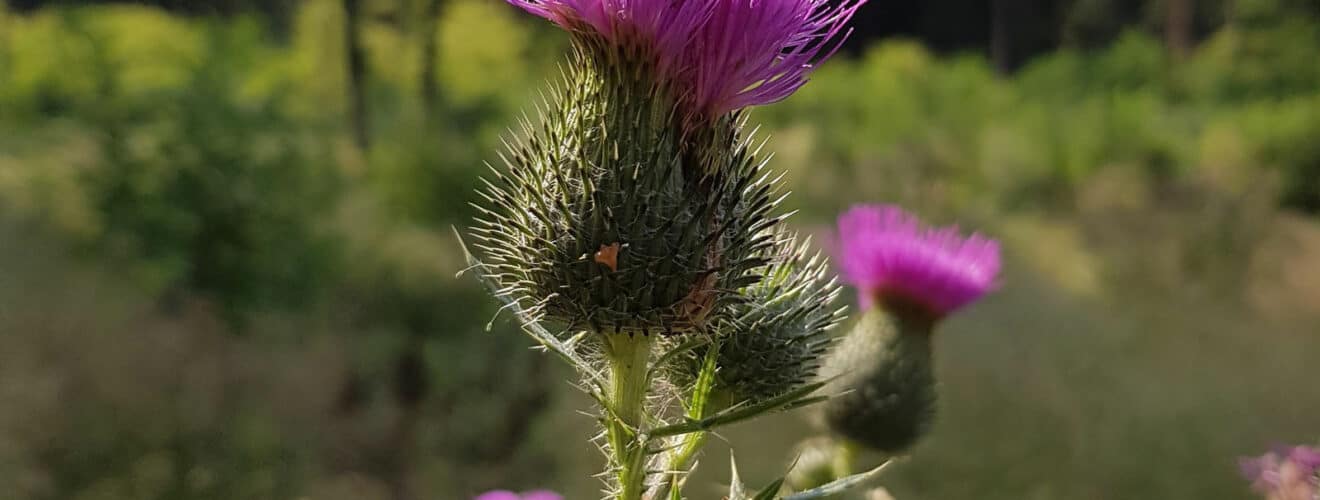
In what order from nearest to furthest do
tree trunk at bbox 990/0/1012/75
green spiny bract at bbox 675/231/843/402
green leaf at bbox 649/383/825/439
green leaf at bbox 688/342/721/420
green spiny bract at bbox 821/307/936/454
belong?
green leaf at bbox 649/383/825/439, green leaf at bbox 688/342/721/420, green spiny bract at bbox 675/231/843/402, green spiny bract at bbox 821/307/936/454, tree trunk at bbox 990/0/1012/75

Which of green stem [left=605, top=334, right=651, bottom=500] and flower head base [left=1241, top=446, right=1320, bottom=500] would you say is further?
flower head base [left=1241, top=446, right=1320, bottom=500]

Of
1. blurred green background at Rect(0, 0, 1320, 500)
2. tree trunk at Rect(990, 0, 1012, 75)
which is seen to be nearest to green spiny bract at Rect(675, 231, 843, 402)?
blurred green background at Rect(0, 0, 1320, 500)

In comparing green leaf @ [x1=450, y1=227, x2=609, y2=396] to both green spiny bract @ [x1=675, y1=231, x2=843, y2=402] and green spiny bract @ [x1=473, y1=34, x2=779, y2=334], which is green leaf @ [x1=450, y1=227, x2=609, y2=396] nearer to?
green spiny bract @ [x1=473, y1=34, x2=779, y2=334]

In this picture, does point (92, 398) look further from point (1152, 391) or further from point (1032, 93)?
point (1032, 93)

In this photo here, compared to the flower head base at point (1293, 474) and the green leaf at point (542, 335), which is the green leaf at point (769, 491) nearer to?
the green leaf at point (542, 335)

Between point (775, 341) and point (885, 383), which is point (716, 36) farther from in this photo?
point (885, 383)

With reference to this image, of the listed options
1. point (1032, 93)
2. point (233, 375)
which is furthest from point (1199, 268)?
point (233, 375)

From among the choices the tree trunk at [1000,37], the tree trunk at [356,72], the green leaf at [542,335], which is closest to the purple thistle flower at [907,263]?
the green leaf at [542,335]
